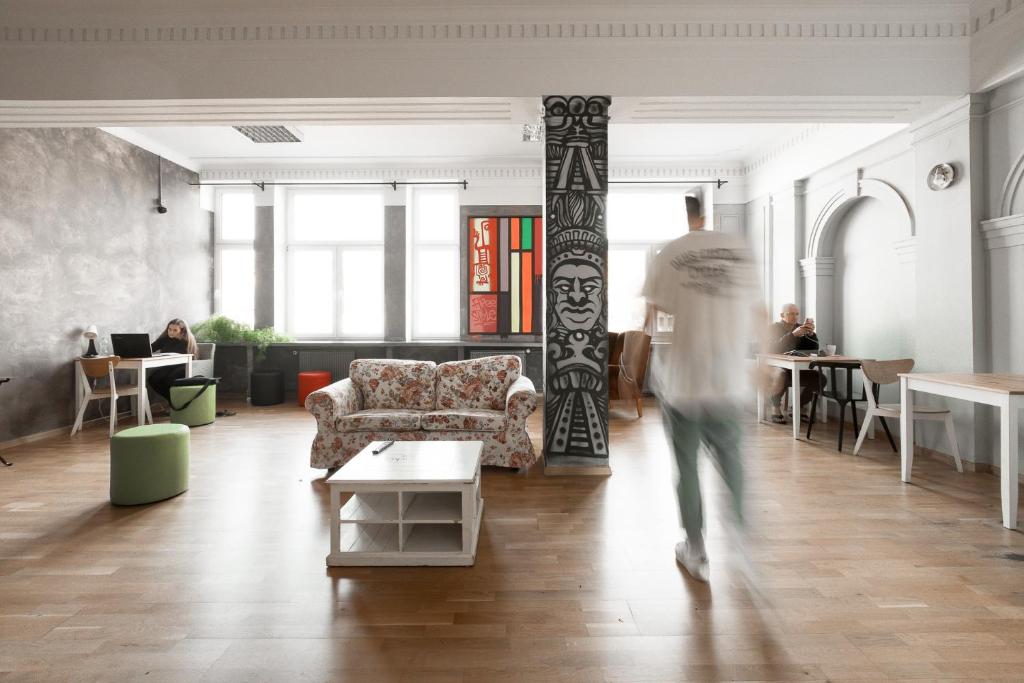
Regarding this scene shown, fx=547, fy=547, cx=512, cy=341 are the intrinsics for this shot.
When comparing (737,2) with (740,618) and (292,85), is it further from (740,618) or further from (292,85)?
(740,618)

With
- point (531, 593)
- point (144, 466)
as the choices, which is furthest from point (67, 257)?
point (531, 593)

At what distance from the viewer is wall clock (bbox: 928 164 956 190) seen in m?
4.61

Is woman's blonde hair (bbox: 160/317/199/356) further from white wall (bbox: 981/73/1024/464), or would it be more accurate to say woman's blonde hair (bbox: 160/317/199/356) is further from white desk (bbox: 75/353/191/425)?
white wall (bbox: 981/73/1024/464)

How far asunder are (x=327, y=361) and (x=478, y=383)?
463cm

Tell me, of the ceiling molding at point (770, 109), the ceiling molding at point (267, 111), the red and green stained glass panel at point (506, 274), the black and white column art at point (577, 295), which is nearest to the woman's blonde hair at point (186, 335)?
the ceiling molding at point (267, 111)

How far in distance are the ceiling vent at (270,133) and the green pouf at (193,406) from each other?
10.9 ft

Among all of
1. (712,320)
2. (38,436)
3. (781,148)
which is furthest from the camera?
(781,148)

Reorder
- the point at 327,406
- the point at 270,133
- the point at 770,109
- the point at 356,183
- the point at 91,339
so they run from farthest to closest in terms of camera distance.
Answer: the point at 356,183 → the point at 270,133 → the point at 91,339 → the point at 770,109 → the point at 327,406

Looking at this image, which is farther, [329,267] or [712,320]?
[329,267]

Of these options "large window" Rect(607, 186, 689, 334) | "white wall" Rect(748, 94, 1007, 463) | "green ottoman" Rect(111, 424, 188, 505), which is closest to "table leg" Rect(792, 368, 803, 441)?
"white wall" Rect(748, 94, 1007, 463)

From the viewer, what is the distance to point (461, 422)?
450 centimetres

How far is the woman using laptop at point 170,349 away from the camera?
6973mm

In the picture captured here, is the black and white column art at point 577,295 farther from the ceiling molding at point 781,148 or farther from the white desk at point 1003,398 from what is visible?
the ceiling molding at point 781,148

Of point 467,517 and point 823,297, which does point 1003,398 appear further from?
point 823,297
